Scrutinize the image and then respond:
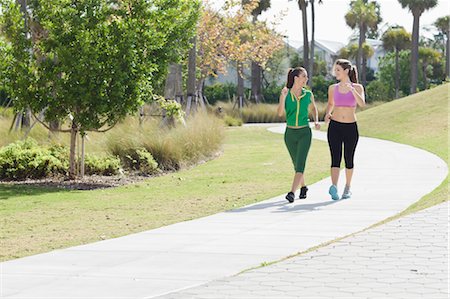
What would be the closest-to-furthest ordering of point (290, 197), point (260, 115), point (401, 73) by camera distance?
point (290, 197)
point (260, 115)
point (401, 73)

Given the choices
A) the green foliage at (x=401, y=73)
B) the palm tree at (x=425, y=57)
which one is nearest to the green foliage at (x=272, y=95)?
the green foliage at (x=401, y=73)

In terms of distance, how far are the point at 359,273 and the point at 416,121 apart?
25.2 meters

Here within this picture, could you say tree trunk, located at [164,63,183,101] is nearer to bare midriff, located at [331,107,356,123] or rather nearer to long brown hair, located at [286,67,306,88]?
long brown hair, located at [286,67,306,88]

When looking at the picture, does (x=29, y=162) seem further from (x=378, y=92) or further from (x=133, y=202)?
(x=378, y=92)

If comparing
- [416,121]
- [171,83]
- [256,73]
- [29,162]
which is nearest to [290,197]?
[29,162]

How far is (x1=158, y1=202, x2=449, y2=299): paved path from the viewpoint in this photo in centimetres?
714

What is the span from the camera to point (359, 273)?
7875 millimetres

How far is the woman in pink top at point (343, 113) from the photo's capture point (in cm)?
1331

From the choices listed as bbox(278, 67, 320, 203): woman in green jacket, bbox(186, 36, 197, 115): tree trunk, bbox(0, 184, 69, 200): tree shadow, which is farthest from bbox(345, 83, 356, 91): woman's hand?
bbox(186, 36, 197, 115): tree trunk

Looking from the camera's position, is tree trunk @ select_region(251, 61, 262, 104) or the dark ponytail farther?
tree trunk @ select_region(251, 61, 262, 104)

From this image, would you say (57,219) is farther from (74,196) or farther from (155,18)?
(155,18)

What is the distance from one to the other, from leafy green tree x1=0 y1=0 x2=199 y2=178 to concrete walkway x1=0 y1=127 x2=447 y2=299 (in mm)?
4835

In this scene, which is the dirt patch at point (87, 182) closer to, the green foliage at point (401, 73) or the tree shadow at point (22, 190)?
the tree shadow at point (22, 190)

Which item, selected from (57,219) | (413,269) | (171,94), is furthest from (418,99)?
(413,269)
